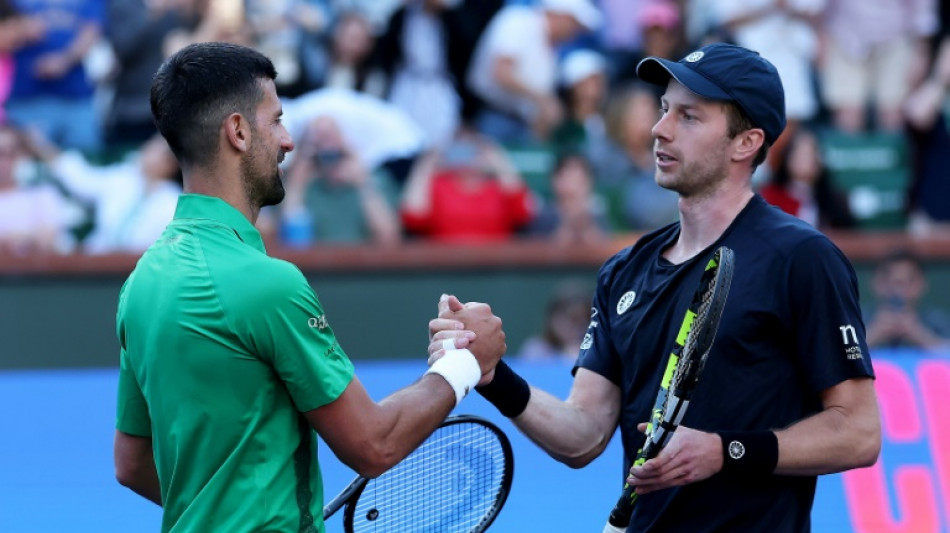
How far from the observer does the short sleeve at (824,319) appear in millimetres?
3445

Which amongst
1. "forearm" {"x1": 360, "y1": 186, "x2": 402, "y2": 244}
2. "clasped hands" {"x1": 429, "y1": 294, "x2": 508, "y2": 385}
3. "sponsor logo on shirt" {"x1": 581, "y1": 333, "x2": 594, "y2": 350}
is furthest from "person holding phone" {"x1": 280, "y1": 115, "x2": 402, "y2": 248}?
"clasped hands" {"x1": 429, "y1": 294, "x2": 508, "y2": 385}

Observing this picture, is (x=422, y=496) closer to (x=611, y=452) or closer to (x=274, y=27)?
(x=611, y=452)

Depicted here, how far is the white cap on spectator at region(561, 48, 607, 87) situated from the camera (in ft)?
32.5

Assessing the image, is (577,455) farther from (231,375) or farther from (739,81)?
(231,375)

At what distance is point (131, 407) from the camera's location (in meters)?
3.43

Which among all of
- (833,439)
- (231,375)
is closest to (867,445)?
(833,439)

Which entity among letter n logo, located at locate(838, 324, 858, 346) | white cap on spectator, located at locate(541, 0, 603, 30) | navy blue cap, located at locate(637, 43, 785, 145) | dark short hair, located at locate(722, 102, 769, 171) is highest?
white cap on spectator, located at locate(541, 0, 603, 30)

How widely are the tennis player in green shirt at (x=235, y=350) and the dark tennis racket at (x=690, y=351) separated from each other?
52cm

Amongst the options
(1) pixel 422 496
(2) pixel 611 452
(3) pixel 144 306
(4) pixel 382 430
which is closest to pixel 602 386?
(1) pixel 422 496

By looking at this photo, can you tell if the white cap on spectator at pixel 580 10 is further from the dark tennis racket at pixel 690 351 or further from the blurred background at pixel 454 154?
the dark tennis racket at pixel 690 351

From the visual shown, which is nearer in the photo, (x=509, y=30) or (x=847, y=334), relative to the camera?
(x=847, y=334)

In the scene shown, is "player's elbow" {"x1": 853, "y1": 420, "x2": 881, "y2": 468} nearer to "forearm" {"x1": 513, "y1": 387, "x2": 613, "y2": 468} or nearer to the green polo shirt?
"forearm" {"x1": 513, "y1": 387, "x2": 613, "y2": 468}

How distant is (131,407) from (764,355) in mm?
1579

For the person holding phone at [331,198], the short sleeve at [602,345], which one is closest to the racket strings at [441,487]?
the short sleeve at [602,345]
